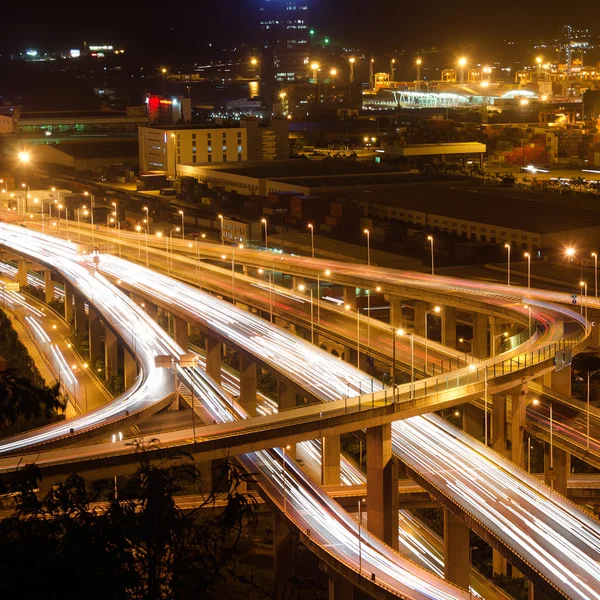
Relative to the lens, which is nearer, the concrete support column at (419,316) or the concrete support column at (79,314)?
the concrete support column at (419,316)

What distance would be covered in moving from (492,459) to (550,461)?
10.4ft

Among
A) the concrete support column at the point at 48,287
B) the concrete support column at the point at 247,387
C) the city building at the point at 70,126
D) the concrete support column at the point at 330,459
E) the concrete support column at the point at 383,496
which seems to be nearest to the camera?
the concrete support column at the point at 383,496

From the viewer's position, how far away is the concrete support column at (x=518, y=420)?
77.0 feet

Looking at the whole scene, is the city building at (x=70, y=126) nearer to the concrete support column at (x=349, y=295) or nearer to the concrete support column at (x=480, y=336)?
the concrete support column at (x=349, y=295)

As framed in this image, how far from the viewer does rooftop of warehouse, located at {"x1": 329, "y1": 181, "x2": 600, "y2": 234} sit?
44.8 meters

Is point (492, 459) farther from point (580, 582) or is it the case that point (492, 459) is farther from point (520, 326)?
point (520, 326)

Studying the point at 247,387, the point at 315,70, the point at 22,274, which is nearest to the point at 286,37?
the point at 315,70

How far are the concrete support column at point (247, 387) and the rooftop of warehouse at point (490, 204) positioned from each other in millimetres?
18044

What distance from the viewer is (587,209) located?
48062 millimetres

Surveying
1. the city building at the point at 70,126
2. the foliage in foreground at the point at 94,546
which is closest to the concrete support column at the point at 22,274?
the foliage in foreground at the point at 94,546

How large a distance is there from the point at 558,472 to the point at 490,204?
95.9 feet

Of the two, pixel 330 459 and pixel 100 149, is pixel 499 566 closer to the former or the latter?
pixel 330 459

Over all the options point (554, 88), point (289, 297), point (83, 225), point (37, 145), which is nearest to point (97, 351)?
point (289, 297)

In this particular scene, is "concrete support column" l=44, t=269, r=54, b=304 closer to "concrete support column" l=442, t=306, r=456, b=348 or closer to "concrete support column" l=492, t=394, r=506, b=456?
"concrete support column" l=442, t=306, r=456, b=348
